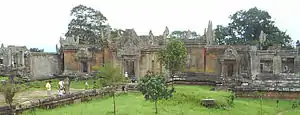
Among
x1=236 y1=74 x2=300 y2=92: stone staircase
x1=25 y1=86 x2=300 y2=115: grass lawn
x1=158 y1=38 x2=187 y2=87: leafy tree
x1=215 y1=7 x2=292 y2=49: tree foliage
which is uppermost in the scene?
x1=215 y1=7 x2=292 y2=49: tree foliage

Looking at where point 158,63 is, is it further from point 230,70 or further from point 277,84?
point 277,84

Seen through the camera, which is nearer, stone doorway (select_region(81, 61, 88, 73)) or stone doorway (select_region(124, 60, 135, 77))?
stone doorway (select_region(124, 60, 135, 77))

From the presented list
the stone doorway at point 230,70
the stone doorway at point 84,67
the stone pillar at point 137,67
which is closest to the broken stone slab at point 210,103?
the stone doorway at point 230,70

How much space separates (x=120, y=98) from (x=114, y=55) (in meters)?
14.9

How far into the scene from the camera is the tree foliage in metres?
69.9

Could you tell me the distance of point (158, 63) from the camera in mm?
42031

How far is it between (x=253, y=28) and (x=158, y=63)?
3512cm

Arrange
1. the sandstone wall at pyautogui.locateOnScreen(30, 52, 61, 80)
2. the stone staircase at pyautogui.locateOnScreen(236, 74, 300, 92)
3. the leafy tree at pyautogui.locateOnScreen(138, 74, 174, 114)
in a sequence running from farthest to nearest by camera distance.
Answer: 1. the sandstone wall at pyautogui.locateOnScreen(30, 52, 61, 80)
2. the stone staircase at pyautogui.locateOnScreen(236, 74, 300, 92)
3. the leafy tree at pyautogui.locateOnScreen(138, 74, 174, 114)

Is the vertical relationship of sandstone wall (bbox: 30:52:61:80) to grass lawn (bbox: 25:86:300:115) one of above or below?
above

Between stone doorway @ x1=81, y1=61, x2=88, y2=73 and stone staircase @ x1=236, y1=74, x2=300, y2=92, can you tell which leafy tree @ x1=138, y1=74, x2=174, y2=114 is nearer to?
stone staircase @ x1=236, y1=74, x2=300, y2=92

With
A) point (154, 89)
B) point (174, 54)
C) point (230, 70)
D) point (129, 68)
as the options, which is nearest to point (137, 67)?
point (129, 68)

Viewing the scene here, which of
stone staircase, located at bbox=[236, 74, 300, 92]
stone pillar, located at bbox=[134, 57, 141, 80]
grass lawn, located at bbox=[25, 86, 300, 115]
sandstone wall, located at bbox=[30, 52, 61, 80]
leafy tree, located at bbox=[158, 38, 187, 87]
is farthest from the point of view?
sandstone wall, located at bbox=[30, 52, 61, 80]

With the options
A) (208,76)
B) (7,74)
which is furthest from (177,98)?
(7,74)

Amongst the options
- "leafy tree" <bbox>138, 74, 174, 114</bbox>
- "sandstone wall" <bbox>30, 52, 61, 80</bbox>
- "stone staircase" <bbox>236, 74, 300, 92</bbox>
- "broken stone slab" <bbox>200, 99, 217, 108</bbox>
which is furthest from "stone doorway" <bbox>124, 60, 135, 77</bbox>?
"leafy tree" <bbox>138, 74, 174, 114</bbox>
